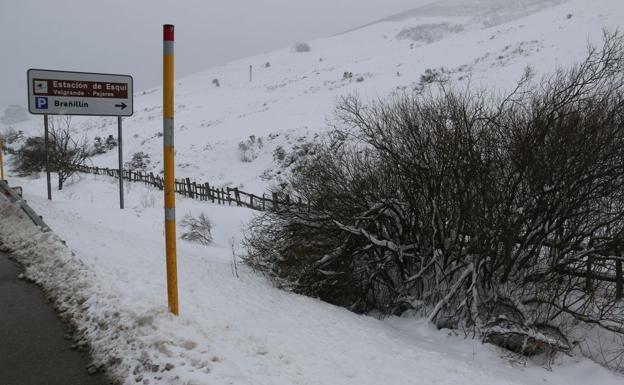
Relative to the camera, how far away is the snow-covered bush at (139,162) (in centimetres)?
3844

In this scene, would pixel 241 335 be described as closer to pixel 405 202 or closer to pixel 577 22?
pixel 405 202

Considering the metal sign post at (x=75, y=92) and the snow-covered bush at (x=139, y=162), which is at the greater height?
the metal sign post at (x=75, y=92)

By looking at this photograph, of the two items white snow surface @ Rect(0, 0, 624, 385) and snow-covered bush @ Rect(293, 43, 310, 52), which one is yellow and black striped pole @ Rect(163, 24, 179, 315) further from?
snow-covered bush @ Rect(293, 43, 310, 52)

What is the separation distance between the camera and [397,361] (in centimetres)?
495

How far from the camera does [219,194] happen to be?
23266mm

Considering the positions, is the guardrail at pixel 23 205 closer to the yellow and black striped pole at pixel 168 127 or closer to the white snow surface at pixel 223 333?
the white snow surface at pixel 223 333

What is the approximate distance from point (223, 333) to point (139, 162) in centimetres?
3774

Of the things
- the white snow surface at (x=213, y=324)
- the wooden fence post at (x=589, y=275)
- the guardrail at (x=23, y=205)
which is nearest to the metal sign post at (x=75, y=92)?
the guardrail at (x=23, y=205)

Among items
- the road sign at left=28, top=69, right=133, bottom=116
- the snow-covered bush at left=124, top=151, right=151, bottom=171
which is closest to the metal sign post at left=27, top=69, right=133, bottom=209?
the road sign at left=28, top=69, right=133, bottom=116

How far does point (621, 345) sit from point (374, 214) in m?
4.31

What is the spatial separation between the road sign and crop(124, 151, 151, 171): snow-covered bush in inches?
1048

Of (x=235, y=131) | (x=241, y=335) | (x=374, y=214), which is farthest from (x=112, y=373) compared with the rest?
(x=235, y=131)

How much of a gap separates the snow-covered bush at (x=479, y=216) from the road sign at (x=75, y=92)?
18.6 ft

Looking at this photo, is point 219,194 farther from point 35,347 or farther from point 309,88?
point 309,88
